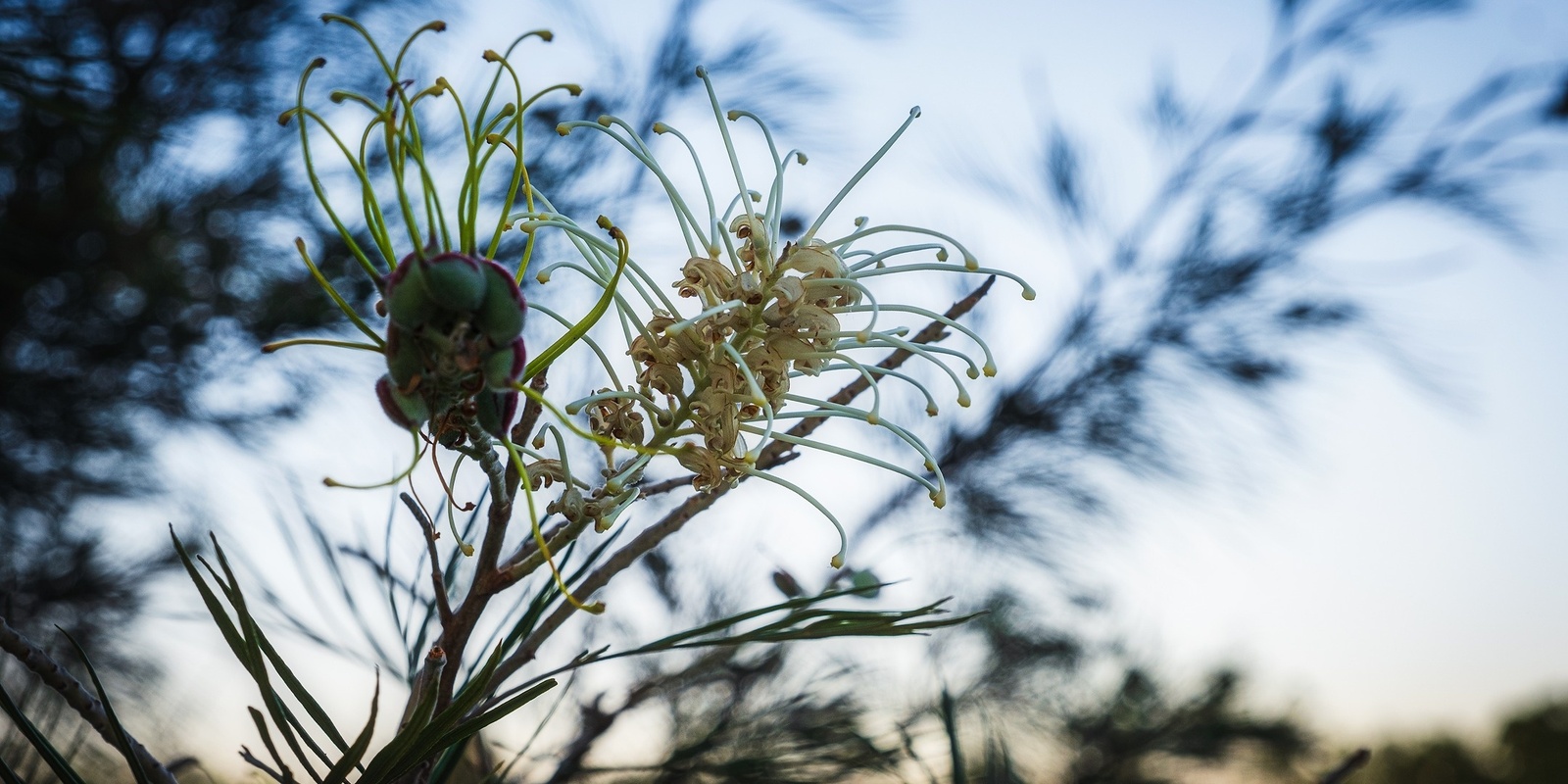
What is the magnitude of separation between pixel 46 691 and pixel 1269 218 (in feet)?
3.07

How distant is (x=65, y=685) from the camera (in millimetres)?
257

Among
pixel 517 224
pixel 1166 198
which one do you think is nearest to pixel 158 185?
pixel 517 224

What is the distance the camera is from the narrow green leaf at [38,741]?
0.77 feet

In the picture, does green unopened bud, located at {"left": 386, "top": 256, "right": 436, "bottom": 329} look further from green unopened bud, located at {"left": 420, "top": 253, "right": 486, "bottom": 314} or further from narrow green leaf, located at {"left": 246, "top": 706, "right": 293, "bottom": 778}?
narrow green leaf, located at {"left": 246, "top": 706, "right": 293, "bottom": 778}

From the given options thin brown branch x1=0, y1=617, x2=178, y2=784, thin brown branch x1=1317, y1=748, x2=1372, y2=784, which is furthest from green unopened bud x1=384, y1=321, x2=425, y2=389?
thin brown branch x1=1317, y1=748, x2=1372, y2=784

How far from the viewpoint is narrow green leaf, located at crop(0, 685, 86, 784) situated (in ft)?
0.77

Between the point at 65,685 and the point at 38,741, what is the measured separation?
Answer: 0.7 inches

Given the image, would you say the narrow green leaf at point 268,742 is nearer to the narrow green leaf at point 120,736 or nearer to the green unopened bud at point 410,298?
the narrow green leaf at point 120,736

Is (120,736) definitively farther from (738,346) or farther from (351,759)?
(738,346)

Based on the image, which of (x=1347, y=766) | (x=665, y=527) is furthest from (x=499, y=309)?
(x=1347, y=766)

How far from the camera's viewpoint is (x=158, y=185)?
2.99 feet

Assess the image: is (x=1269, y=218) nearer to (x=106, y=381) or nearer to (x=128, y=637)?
(x=106, y=381)

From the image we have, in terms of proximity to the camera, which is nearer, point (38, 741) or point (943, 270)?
point (38, 741)

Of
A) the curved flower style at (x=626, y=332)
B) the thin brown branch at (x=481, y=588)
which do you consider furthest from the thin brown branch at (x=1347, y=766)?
the thin brown branch at (x=481, y=588)
